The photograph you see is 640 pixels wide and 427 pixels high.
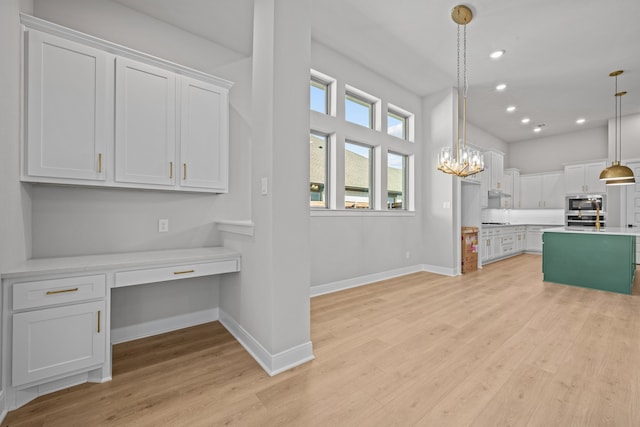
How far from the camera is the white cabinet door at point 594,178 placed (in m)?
6.80

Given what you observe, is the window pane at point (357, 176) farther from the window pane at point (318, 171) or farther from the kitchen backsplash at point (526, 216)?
the kitchen backsplash at point (526, 216)

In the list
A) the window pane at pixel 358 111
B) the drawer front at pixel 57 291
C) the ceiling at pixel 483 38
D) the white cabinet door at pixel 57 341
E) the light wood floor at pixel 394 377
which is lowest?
the light wood floor at pixel 394 377

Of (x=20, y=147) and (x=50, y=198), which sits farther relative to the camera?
(x=50, y=198)

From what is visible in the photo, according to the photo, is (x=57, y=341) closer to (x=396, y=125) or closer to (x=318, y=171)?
(x=318, y=171)

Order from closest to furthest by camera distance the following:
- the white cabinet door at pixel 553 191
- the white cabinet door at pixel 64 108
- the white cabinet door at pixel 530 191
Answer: the white cabinet door at pixel 64 108, the white cabinet door at pixel 553 191, the white cabinet door at pixel 530 191

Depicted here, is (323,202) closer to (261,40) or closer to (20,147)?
(261,40)

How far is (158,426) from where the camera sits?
58.8 inches

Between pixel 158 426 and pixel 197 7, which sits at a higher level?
pixel 197 7

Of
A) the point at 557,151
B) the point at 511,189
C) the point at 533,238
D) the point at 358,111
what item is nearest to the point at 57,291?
the point at 358,111

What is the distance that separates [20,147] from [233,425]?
91.7 inches

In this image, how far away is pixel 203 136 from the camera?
8.95 ft

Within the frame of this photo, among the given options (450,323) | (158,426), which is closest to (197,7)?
(158,426)

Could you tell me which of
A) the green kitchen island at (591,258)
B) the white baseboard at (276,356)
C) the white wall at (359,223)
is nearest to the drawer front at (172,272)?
the white baseboard at (276,356)

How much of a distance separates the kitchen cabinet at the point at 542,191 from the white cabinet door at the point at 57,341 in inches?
399
